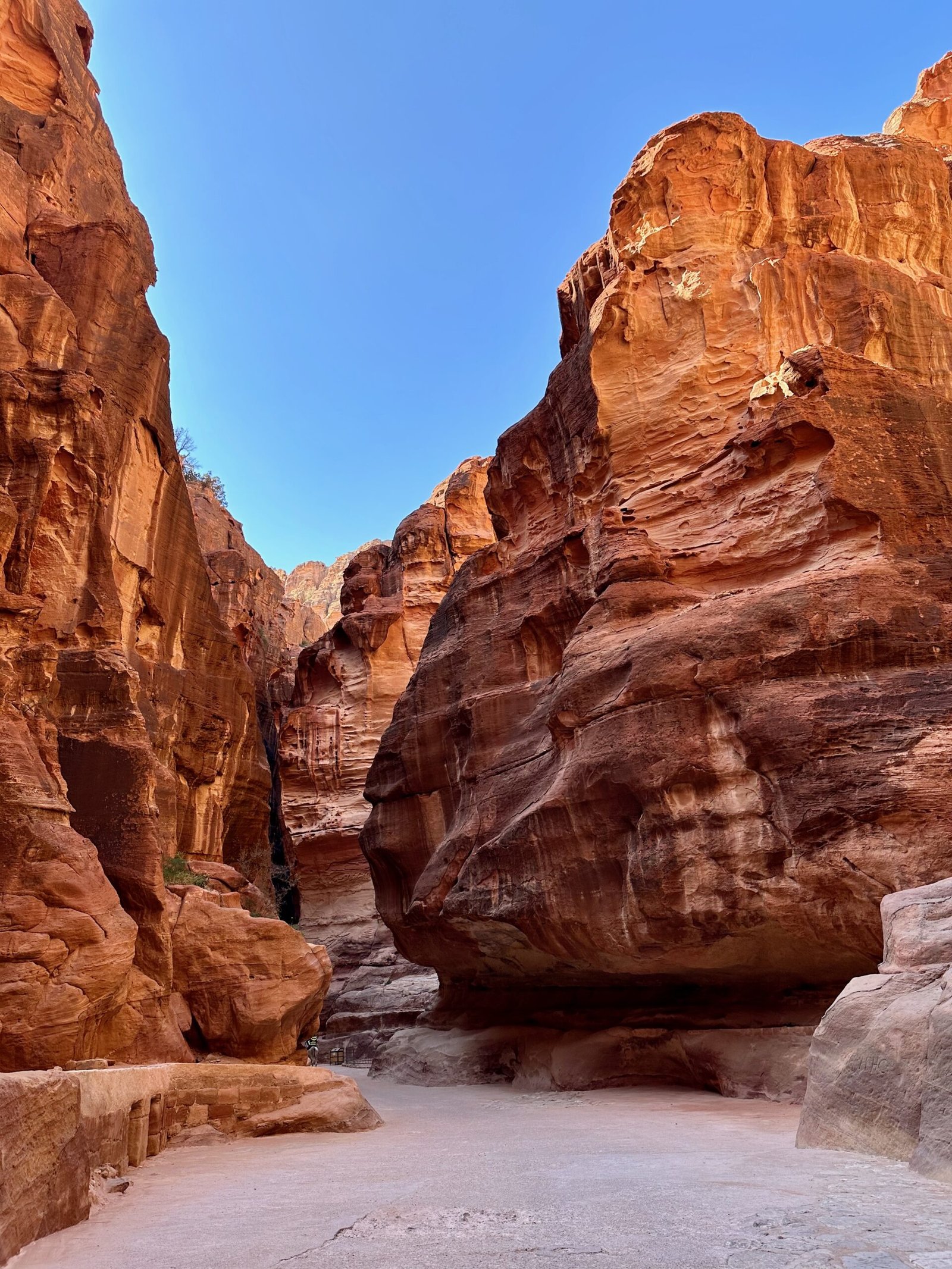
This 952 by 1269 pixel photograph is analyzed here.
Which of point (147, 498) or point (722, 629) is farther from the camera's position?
point (147, 498)

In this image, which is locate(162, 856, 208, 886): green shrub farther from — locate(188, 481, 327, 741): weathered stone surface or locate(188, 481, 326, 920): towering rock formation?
locate(188, 481, 327, 741): weathered stone surface

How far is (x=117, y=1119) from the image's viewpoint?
7168 mm

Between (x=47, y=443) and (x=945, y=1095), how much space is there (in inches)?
599

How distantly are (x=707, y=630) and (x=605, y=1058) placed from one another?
743cm

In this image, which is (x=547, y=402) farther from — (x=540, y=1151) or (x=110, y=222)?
(x=540, y=1151)

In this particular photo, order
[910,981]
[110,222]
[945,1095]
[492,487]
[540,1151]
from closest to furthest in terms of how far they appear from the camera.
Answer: [945,1095] < [910,981] < [540,1151] < [110,222] < [492,487]

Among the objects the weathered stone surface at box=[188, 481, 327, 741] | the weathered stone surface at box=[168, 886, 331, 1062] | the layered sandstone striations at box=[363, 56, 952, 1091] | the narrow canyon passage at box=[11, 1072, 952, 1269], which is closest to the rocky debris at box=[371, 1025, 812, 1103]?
the layered sandstone striations at box=[363, 56, 952, 1091]

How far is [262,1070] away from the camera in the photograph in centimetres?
1090

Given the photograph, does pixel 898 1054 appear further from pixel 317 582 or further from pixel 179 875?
pixel 317 582

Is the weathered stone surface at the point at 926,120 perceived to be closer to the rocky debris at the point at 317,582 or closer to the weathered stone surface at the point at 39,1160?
the weathered stone surface at the point at 39,1160

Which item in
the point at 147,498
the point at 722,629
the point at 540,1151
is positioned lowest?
the point at 540,1151

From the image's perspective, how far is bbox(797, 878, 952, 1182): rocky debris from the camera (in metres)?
5.51

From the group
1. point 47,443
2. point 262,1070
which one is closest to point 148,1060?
point 262,1070

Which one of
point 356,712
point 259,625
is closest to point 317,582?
point 259,625
